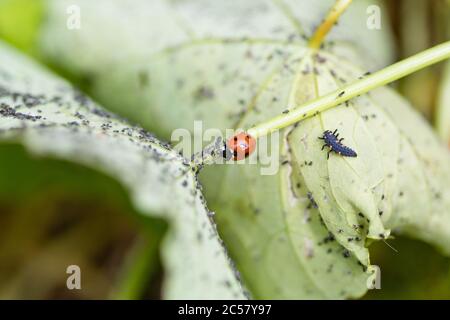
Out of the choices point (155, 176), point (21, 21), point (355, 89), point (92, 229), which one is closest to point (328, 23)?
point (355, 89)

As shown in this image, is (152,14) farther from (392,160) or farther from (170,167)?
(392,160)

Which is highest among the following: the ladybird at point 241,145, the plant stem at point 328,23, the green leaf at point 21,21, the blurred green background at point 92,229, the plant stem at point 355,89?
the green leaf at point 21,21

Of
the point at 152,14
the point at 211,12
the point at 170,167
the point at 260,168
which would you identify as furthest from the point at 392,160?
the point at 152,14

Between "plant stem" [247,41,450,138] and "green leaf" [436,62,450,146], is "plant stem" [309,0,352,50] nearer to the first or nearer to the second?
"plant stem" [247,41,450,138]

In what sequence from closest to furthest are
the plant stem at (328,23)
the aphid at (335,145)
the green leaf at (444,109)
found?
the aphid at (335,145), the plant stem at (328,23), the green leaf at (444,109)

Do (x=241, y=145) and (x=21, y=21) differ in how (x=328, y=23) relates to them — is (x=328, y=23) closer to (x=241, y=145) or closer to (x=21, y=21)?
(x=241, y=145)

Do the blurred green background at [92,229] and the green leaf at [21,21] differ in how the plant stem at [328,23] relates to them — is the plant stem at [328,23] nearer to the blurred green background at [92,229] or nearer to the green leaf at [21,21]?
the blurred green background at [92,229]

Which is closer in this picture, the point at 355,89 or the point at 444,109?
the point at 355,89

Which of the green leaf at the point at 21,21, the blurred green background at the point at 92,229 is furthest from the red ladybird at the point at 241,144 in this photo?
the green leaf at the point at 21,21

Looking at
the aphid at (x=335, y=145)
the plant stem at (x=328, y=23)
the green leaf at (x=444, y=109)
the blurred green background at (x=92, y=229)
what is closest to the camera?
the aphid at (x=335, y=145)
